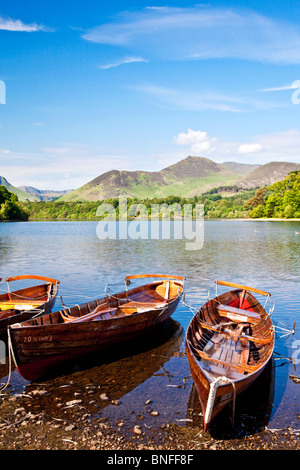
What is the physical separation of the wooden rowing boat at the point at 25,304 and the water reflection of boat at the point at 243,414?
858 centimetres

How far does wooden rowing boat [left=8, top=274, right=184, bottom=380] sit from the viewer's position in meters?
12.0

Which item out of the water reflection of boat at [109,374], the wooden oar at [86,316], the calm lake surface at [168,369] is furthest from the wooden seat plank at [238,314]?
the wooden oar at [86,316]

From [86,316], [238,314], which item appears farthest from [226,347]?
[86,316]

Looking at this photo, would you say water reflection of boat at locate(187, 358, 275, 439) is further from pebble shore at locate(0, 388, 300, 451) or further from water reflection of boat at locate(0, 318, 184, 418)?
water reflection of boat at locate(0, 318, 184, 418)

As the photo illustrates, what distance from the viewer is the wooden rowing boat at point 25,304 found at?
15.6 m

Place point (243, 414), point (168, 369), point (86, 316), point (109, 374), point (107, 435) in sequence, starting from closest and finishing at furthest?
point (107, 435), point (243, 414), point (109, 374), point (168, 369), point (86, 316)

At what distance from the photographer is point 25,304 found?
1772cm

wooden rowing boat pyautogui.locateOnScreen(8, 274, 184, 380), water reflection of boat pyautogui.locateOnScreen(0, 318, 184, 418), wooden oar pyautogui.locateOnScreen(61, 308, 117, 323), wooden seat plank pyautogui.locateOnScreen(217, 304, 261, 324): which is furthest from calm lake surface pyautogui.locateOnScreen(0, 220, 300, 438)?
wooden oar pyautogui.locateOnScreen(61, 308, 117, 323)

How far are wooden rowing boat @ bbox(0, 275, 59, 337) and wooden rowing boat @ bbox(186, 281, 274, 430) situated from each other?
25.7ft

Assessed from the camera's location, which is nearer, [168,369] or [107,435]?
[107,435]

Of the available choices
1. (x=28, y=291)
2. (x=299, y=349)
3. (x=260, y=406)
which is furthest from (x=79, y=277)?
(x=260, y=406)

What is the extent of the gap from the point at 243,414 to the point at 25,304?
11930mm

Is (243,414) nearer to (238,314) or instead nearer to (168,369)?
(168,369)
